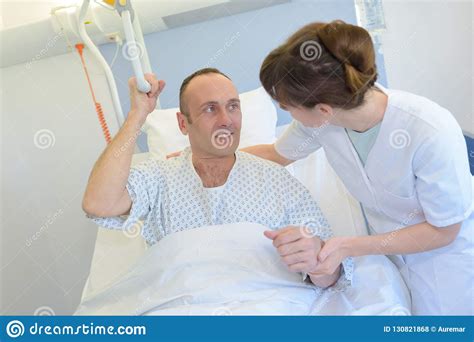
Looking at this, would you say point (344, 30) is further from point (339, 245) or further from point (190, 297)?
point (190, 297)

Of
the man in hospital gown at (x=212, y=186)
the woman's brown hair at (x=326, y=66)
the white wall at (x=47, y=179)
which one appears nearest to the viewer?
the woman's brown hair at (x=326, y=66)

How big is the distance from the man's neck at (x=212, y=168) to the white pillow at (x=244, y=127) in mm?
583

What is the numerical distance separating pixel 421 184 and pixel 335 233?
0.63 m

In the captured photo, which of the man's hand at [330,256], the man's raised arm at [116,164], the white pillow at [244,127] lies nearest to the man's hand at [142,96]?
the man's raised arm at [116,164]

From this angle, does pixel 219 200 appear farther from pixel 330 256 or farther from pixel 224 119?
pixel 330 256

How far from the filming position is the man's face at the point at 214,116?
1.60m

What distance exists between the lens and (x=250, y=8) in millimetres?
2238

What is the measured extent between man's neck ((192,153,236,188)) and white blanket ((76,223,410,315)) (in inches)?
8.5

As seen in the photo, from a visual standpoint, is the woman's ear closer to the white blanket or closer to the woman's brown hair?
the woman's brown hair

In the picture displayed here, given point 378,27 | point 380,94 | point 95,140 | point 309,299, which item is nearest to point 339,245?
point 309,299

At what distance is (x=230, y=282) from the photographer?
1.39 m

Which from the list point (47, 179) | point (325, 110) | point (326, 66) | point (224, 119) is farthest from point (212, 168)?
point (47, 179)

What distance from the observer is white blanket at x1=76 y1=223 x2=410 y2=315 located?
53.6 inches

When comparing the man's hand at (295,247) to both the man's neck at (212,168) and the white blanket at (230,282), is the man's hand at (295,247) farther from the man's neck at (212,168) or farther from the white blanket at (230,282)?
the man's neck at (212,168)
